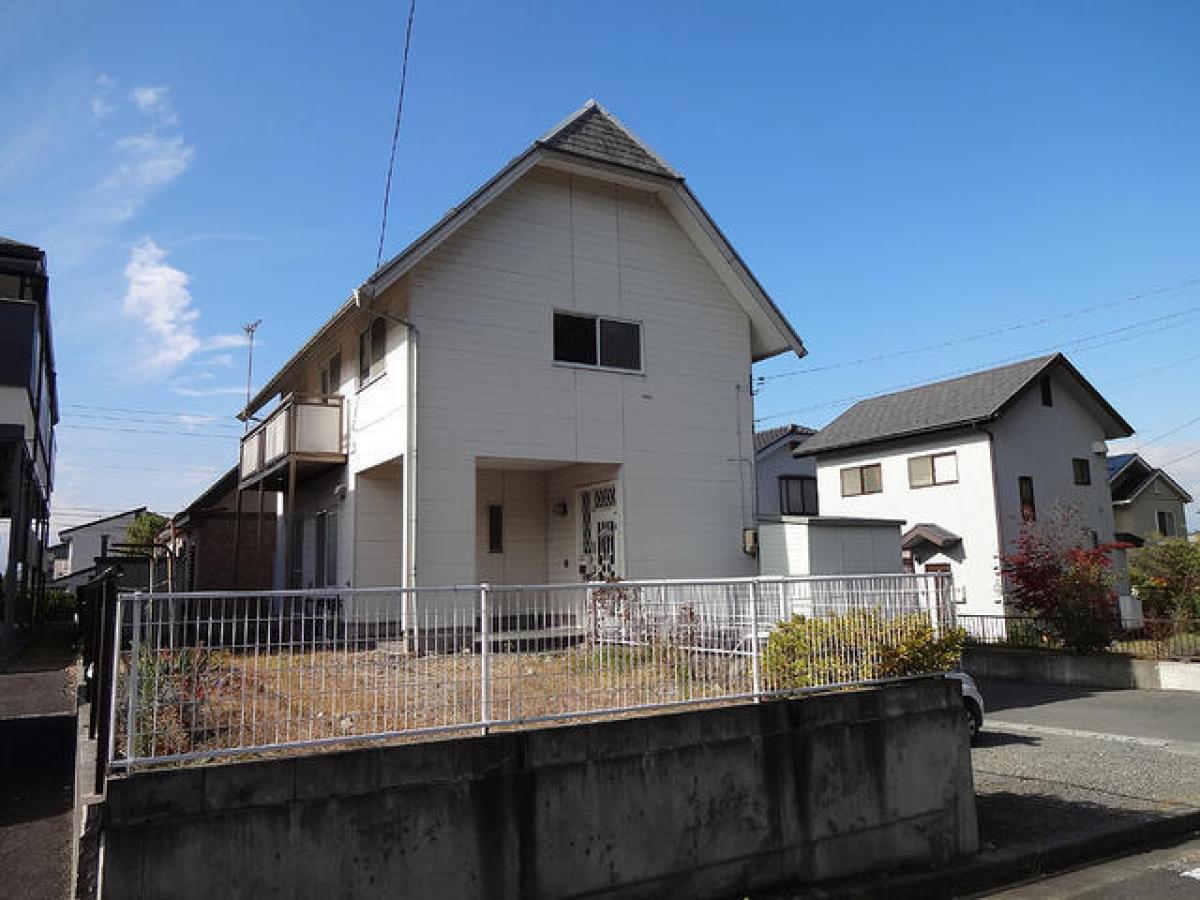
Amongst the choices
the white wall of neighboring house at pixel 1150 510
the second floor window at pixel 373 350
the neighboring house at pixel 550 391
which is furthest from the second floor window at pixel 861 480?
the second floor window at pixel 373 350

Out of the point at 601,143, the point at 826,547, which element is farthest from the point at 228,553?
the point at 826,547

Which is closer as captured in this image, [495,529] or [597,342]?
[597,342]

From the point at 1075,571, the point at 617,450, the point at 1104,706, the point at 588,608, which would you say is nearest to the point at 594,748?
the point at 588,608

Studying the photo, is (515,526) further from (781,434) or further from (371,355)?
(781,434)

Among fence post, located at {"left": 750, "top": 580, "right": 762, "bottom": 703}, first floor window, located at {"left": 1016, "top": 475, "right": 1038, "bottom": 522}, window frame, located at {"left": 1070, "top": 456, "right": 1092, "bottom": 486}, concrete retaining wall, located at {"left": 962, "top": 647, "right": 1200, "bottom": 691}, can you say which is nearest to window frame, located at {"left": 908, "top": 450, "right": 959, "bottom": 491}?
first floor window, located at {"left": 1016, "top": 475, "right": 1038, "bottom": 522}

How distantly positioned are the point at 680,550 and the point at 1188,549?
19377mm

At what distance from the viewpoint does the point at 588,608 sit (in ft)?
20.1

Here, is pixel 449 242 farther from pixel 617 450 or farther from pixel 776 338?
pixel 776 338

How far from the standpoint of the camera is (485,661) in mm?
5320

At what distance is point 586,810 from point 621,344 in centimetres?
1079

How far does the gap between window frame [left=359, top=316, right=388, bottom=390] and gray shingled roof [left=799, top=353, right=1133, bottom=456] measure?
16.6m

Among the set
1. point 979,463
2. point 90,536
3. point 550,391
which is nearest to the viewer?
point 550,391

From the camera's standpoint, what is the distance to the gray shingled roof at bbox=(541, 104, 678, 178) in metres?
14.3

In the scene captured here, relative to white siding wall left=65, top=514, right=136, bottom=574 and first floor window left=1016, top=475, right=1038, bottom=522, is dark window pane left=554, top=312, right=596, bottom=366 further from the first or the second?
white siding wall left=65, top=514, right=136, bottom=574
